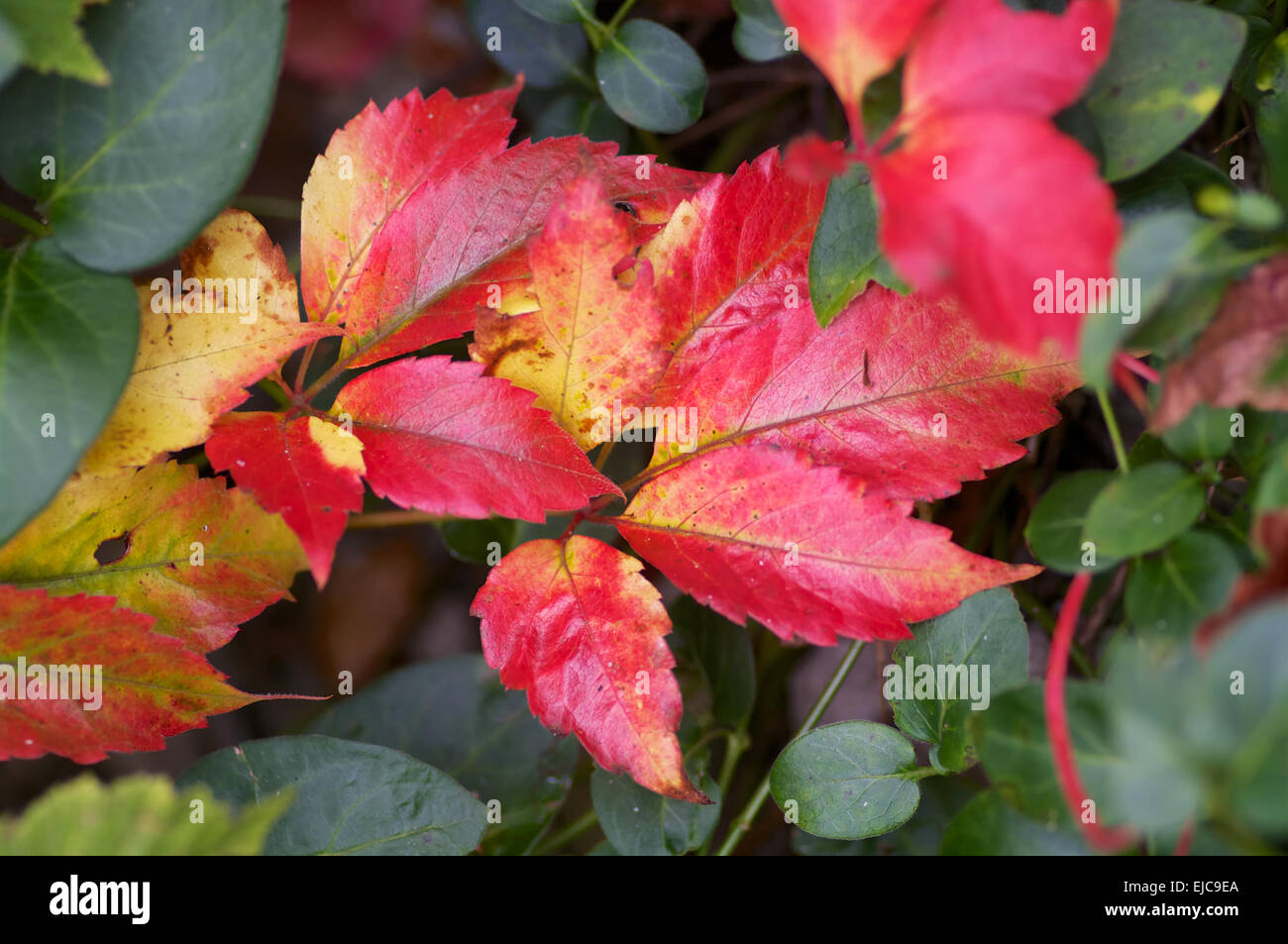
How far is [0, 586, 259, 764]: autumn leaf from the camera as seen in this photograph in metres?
0.70

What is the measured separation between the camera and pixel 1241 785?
1.24 feet

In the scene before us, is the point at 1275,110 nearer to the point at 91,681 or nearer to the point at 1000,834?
the point at 1000,834

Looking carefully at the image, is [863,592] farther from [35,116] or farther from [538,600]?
[35,116]

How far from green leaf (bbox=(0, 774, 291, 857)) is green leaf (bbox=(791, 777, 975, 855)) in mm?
585

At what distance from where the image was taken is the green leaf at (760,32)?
0.72 m

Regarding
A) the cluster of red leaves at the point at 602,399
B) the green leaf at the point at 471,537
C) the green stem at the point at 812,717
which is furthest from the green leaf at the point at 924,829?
the green leaf at the point at 471,537

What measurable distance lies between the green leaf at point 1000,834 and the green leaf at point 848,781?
0.23ft

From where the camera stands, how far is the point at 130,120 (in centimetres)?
63

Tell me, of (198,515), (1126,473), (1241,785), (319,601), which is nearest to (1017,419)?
(1126,473)

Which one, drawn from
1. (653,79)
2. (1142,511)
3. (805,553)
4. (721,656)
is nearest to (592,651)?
(805,553)

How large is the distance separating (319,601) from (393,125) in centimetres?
86
